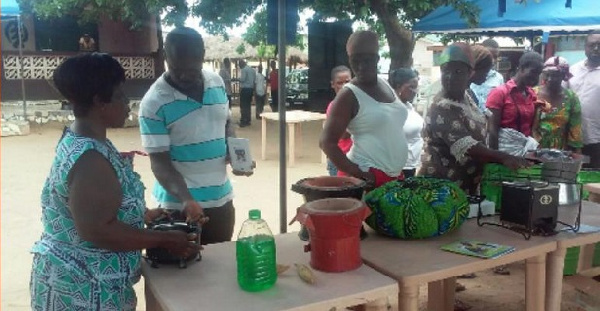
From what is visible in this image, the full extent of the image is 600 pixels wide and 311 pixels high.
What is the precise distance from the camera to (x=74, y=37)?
1531 centimetres

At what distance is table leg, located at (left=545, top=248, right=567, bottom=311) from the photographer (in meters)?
2.11

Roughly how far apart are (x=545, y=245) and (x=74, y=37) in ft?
51.1

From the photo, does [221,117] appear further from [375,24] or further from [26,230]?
[375,24]

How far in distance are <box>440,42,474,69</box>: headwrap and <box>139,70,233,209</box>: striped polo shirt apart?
1.11 m

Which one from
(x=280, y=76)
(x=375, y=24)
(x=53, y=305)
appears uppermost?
(x=375, y=24)

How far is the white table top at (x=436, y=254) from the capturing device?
5.82 feet

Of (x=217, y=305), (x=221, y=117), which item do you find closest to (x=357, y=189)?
(x=217, y=305)

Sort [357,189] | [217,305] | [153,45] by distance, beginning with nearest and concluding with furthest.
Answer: [217,305]
[357,189]
[153,45]

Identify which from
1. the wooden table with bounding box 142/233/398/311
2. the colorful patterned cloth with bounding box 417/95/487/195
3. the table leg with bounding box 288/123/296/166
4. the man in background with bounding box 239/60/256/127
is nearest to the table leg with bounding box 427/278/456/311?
the colorful patterned cloth with bounding box 417/95/487/195

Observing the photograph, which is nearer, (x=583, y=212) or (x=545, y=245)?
(x=545, y=245)

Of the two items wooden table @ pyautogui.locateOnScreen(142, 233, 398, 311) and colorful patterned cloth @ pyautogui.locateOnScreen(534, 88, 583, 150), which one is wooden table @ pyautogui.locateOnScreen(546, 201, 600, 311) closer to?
wooden table @ pyautogui.locateOnScreen(142, 233, 398, 311)

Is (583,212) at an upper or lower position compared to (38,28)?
lower

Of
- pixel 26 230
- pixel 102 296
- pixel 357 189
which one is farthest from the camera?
pixel 26 230

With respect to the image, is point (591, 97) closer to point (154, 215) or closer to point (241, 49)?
point (154, 215)
